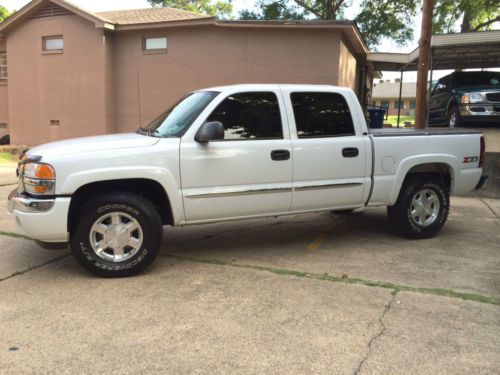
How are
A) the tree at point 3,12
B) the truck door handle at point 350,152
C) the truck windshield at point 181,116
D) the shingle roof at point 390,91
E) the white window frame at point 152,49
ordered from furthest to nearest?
1. the shingle roof at point 390,91
2. the tree at point 3,12
3. the white window frame at point 152,49
4. the truck door handle at point 350,152
5. the truck windshield at point 181,116

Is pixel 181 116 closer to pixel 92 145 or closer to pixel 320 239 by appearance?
pixel 92 145

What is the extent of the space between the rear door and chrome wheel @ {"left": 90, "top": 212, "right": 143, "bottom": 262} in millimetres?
1775

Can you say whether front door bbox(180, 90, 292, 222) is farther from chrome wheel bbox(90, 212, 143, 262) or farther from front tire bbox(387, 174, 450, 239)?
front tire bbox(387, 174, 450, 239)

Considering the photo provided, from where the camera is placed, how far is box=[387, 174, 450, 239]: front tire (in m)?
5.99

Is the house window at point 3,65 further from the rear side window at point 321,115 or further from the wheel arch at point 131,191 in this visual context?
the rear side window at point 321,115

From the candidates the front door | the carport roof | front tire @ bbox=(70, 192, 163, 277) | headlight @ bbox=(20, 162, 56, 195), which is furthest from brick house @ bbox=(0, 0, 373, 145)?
headlight @ bbox=(20, 162, 56, 195)

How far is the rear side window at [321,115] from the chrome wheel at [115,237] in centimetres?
208

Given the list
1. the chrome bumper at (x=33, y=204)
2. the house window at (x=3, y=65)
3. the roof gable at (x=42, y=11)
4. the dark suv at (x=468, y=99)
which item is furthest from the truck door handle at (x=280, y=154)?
the house window at (x=3, y=65)

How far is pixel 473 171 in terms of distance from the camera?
6.34 metres

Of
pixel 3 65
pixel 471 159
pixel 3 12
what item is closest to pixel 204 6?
pixel 3 12

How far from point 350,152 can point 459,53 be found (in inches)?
438

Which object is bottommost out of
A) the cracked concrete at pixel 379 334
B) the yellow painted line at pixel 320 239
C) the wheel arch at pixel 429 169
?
the yellow painted line at pixel 320 239

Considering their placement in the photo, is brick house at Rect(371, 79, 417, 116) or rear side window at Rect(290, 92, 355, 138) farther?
brick house at Rect(371, 79, 417, 116)

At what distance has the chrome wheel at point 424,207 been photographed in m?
6.06
